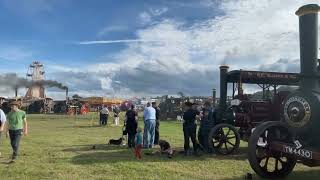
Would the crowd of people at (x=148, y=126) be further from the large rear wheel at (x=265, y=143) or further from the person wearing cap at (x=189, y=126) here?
the large rear wheel at (x=265, y=143)

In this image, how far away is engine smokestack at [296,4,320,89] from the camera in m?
8.49

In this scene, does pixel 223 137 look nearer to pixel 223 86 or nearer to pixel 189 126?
pixel 189 126

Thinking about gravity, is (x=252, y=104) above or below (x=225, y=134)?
above

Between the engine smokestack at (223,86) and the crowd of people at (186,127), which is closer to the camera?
the crowd of people at (186,127)

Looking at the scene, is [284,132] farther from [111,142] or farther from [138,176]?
[111,142]

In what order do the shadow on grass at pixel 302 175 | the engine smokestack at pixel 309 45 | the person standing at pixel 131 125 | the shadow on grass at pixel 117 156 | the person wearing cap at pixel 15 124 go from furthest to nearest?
the person standing at pixel 131 125, the shadow on grass at pixel 117 156, the person wearing cap at pixel 15 124, the shadow on grass at pixel 302 175, the engine smokestack at pixel 309 45

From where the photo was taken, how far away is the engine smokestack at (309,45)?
8.49m

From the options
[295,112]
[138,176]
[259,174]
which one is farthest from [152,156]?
[295,112]

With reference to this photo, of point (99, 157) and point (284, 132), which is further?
point (99, 157)

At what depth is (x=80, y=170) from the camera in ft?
34.0

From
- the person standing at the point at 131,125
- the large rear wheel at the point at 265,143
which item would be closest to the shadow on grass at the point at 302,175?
the large rear wheel at the point at 265,143

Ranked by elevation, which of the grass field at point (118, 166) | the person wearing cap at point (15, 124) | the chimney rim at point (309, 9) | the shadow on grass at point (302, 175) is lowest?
the shadow on grass at point (302, 175)

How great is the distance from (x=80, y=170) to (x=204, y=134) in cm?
507

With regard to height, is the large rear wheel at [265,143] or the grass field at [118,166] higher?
the large rear wheel at [265,143]
